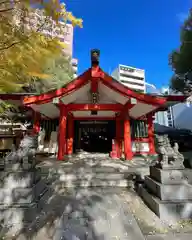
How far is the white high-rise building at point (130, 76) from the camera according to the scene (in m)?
61.1

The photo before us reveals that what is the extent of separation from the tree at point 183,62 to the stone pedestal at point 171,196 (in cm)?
911

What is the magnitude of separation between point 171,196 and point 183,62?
10.3m

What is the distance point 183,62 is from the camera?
1015 centimetres

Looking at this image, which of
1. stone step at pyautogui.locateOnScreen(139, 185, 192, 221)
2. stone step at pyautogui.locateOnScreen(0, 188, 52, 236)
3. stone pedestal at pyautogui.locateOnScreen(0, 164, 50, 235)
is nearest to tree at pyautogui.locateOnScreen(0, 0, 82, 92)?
stone pedestal at pyautogui.locateOnScreen(0, 164, 50, 235)

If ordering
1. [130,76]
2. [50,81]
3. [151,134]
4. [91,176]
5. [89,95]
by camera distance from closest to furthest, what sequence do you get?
[91,176]
[89,95]
[151,134]
[50,81]
[130,76]

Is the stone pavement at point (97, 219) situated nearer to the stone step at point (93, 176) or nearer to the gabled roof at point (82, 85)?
the stone step at point (93, 176)

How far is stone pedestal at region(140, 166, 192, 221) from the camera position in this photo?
2898mm

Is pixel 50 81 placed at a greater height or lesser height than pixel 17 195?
greater

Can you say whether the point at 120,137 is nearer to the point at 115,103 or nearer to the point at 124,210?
the point at 115,103

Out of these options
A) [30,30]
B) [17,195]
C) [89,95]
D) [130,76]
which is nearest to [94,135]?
[89,95]

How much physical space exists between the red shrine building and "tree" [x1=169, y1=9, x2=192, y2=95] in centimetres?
442

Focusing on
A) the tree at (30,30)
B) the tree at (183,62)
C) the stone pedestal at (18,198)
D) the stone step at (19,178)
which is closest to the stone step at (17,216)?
the stone pedestal at (18,198)

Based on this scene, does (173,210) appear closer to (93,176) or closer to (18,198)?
(93,176)

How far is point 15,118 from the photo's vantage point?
10133mm
